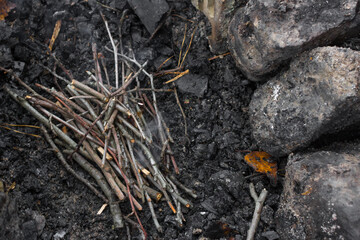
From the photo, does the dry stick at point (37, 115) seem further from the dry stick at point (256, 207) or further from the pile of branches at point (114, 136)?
the dry stick at point (256, 207)

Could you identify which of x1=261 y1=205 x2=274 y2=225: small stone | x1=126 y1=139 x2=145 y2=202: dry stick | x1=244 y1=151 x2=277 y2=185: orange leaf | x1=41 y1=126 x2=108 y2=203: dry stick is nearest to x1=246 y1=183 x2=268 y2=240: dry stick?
x1=261 y1=205 x2=274 y2=225: small stone

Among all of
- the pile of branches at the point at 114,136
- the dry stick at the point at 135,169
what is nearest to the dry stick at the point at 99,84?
the pile of branches at the point at 114,136

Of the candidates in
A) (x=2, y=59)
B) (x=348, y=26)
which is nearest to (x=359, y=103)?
(x=348, y=26)

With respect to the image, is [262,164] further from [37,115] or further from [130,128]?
[37,115]

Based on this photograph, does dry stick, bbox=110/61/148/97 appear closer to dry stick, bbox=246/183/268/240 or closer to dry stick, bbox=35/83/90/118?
dry stick, bbox=35/83/90/118

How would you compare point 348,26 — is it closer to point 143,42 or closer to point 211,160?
Result: point 211,160

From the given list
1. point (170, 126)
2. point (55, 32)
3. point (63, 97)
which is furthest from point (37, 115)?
point (170, 126)
